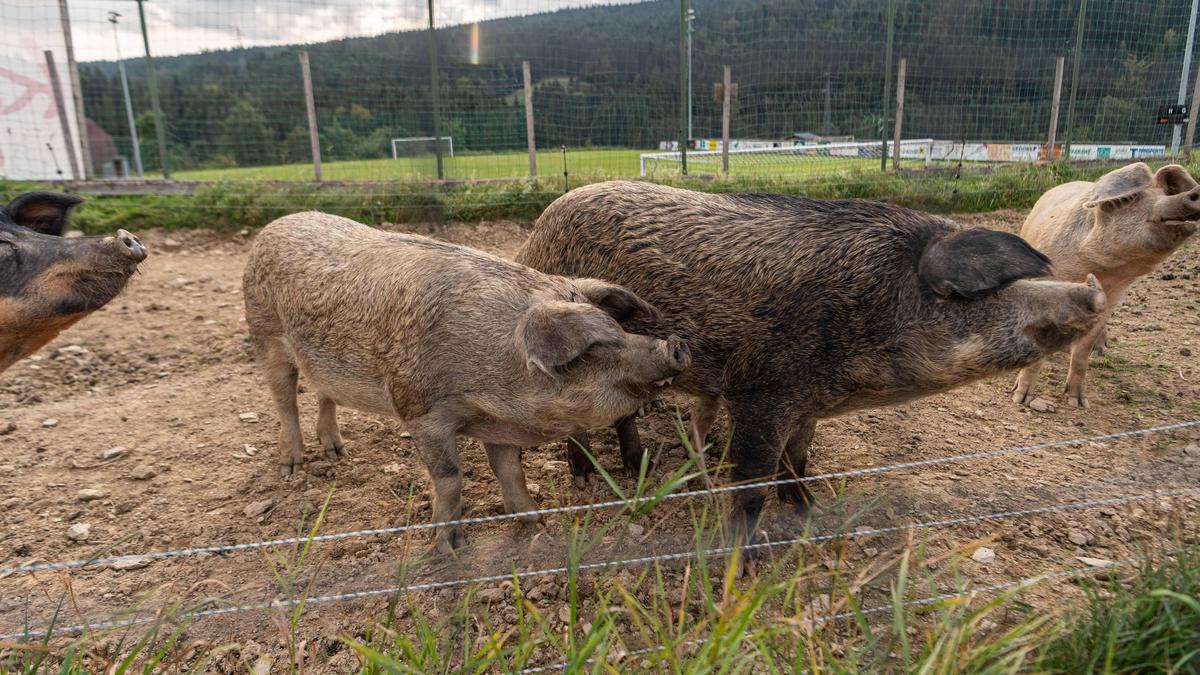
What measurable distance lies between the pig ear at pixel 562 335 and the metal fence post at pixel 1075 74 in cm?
1187

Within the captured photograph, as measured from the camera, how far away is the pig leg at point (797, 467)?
13.0 feet

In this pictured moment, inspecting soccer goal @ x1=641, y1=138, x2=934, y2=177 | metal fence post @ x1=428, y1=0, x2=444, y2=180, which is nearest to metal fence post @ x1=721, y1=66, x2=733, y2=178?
soccer goal @ x1=641, y1=138, x2=934, y2=177

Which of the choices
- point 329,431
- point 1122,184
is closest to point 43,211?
point 329,431

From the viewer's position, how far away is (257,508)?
Result: 4.16m

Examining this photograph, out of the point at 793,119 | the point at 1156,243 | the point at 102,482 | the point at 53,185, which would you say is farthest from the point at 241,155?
the point at 1156,243

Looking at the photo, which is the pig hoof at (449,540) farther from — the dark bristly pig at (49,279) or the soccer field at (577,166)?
the soccer field at (577,166)

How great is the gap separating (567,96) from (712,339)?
329 inches

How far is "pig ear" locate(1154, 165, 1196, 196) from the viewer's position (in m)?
4.78

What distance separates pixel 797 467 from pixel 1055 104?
11132mm

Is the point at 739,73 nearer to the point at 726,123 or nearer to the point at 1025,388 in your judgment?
the point at 726,123

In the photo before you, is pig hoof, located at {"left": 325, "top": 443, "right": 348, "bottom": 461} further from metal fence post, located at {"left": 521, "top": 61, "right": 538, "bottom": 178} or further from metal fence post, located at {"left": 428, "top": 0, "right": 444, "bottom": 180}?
metal fence post, located at {"left": 521, "top": 61, "right": 538, "bottom": 178}

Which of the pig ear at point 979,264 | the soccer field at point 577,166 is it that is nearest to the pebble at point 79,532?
the pig ear at point 979,264

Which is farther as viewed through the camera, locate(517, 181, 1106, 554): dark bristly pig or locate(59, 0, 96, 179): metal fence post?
Result: locate(59, 0, 96, 179): metal fence post

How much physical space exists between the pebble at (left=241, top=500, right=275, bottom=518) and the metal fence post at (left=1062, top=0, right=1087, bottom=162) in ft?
41.6
